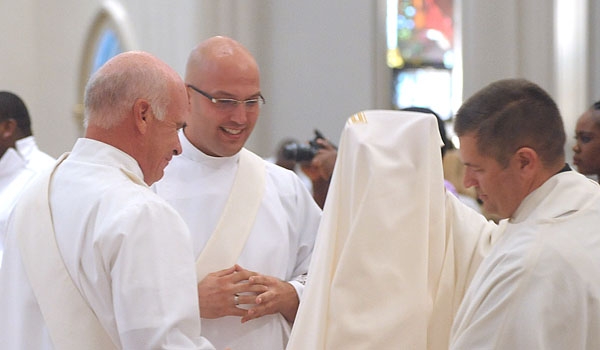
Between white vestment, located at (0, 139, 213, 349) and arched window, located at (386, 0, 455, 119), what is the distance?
671cm

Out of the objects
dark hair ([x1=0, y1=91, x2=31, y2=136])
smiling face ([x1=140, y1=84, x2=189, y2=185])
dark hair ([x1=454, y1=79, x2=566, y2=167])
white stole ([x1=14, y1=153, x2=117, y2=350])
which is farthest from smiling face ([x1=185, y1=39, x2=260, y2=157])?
dark hair ([x1=0, y1=91, x2=31, y2=136])

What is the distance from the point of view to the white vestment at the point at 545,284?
230 centimetres

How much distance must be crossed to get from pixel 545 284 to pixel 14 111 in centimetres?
431

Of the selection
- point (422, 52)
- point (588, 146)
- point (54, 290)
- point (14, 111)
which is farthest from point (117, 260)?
point (422, 52)

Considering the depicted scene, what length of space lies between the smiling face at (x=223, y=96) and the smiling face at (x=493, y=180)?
121 centimetres

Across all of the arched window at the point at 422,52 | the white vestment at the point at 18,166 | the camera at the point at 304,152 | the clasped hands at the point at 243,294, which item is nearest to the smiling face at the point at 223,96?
the clasped hands at the point at 243,294

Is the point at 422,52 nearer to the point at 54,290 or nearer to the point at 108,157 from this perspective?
the point at 108,157

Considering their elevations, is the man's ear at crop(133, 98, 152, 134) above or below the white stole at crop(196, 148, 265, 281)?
above

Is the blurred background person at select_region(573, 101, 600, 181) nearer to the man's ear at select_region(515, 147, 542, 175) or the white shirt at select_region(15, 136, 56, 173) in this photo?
the man's ear at select_region(515, 147, 542, 175)

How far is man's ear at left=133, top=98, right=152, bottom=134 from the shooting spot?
2.69 m

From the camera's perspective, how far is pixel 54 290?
263cm

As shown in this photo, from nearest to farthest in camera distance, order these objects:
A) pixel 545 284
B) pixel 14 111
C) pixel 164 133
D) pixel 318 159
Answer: pixel 545 284 → pixel 164 133 → pixel 318 159 → pixel 14 111

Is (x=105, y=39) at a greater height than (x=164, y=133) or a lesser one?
lesser

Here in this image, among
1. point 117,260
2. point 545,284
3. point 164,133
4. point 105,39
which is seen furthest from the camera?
point 105,39
